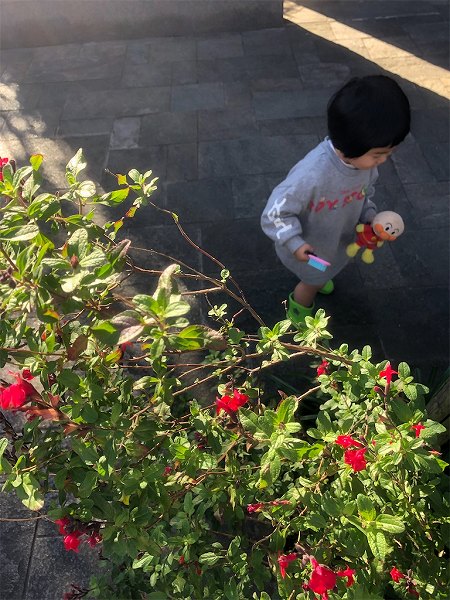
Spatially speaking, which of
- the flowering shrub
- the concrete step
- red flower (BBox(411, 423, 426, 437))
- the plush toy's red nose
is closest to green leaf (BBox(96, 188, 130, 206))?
the flowering shrub

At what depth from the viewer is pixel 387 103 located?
1891 mm

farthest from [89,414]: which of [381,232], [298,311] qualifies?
[298,311]

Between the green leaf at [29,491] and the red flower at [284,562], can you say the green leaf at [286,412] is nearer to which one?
the red flower at [284,562]

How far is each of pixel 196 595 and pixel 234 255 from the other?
2168 millimetres

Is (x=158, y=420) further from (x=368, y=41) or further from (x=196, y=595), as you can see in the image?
(x=368, y=41)

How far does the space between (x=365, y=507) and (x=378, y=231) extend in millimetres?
1499

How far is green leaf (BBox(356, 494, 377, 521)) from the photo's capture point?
1148 mm

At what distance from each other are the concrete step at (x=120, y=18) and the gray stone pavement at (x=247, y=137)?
118mm

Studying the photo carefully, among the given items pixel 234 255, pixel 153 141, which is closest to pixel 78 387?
pixel 234 255

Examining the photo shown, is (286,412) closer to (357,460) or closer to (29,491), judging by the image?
(357,460)

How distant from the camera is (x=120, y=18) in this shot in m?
5.16

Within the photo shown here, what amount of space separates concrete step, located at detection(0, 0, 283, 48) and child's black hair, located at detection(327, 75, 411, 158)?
151 inches

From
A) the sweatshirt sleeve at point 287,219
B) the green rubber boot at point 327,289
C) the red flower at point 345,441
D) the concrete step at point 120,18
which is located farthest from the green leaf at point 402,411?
the concrete step at point 120,18

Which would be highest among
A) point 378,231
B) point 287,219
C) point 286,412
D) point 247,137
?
point 286,412
